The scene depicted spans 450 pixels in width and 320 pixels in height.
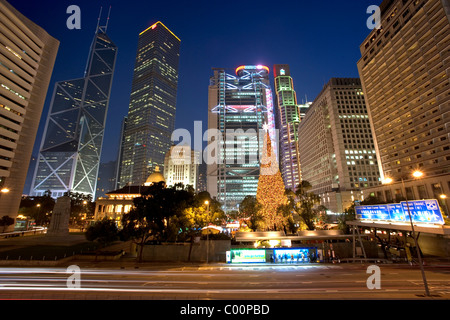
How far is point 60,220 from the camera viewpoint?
142ft

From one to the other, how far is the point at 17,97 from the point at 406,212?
3756 inches

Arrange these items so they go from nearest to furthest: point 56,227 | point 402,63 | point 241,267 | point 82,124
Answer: point 241,267, point 56,227, point 402,63, point 82,124

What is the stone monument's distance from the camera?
42500 mm

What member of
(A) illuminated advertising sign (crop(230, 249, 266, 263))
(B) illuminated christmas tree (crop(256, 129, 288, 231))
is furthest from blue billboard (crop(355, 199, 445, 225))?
(A) illuminated advertising sign (crop(230, 249, 266, 263))

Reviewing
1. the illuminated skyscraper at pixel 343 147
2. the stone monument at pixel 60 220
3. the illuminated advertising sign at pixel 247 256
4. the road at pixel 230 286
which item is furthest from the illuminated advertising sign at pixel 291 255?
the illuminated skyscraper at pixel 343 147

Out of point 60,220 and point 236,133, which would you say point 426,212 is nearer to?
point 60,220

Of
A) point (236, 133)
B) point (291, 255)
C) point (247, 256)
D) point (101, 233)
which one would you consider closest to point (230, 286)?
point (247, 256)

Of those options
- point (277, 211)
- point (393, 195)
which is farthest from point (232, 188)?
point (277, 211)

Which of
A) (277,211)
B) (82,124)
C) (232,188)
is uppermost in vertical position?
(82,124)

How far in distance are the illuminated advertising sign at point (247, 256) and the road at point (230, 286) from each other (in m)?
4.78

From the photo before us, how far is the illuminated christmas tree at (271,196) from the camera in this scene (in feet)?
121

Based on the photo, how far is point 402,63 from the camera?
6994 cm

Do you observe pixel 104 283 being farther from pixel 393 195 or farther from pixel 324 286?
pixel 393 195
